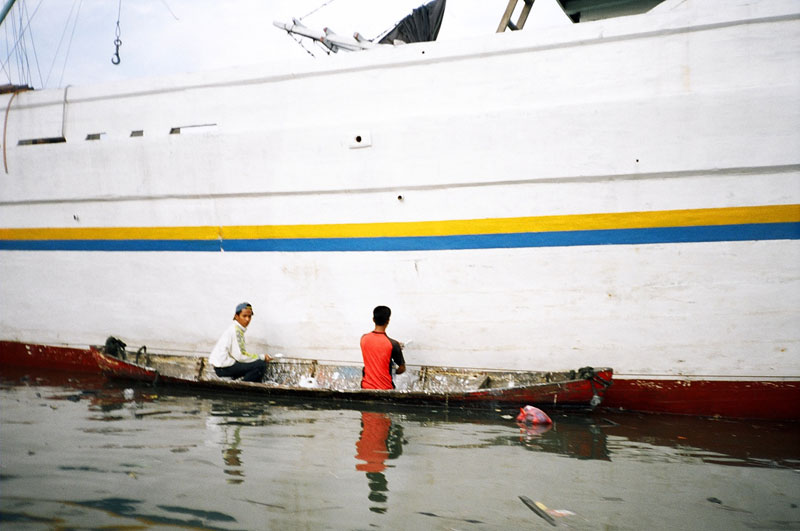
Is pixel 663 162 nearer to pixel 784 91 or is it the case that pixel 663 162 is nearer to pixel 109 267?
pixel 784 91

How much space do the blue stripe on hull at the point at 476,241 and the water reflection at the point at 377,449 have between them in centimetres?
197

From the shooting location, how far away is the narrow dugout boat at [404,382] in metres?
5.98

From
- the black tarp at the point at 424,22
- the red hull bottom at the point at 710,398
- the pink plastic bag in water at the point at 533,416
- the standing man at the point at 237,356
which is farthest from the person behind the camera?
the black tarp at the point at 424,22

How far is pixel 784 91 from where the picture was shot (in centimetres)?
584

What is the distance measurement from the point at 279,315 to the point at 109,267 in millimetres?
2685

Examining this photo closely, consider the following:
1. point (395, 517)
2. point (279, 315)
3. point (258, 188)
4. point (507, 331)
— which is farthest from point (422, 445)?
point (258, 188)

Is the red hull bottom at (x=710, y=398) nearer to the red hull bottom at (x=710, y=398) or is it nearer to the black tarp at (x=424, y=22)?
the red hull bottom at (x=710, y=398)

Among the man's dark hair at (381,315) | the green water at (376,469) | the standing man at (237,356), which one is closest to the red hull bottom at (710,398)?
the green water at (376,469)

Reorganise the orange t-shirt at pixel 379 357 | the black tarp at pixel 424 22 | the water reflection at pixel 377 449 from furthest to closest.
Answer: the black tarp at pixel 424 22 < the orange t-shirt at pixel 379 357 < the water reflection at pixel 377 449

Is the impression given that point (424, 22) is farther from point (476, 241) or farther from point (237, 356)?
point (237, 356)

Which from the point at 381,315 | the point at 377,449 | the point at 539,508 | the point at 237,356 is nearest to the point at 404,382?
the point at 381,315

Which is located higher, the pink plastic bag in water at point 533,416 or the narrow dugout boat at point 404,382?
the narrow dugout boat at point 404,382

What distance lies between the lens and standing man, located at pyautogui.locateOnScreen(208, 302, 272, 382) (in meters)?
7.14

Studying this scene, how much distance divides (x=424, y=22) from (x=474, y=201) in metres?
3.57
